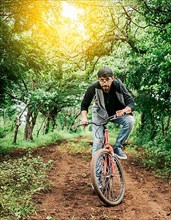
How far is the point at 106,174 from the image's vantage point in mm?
5375

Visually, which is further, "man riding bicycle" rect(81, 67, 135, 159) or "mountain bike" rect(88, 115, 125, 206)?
"man riding bicycle" rect(81, 67, 135, 159)

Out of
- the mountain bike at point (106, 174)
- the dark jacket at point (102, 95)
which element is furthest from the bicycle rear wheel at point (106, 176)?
the dark jacket at point (102, 95)

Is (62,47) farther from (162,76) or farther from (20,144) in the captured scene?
(20,144)

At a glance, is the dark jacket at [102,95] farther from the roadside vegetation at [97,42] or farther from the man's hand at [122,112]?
the roadside vegetation at [97,42]

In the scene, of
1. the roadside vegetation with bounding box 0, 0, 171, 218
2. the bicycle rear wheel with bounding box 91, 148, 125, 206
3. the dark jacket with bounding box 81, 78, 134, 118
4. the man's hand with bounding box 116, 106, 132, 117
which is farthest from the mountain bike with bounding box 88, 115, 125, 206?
the roadside vegetation with bounding box 0, 0, 171, 218

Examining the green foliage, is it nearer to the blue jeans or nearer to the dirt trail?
the dirt trail

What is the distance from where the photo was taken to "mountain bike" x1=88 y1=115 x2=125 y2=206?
16.6 ft

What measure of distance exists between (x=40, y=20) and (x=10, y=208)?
6.40 metres

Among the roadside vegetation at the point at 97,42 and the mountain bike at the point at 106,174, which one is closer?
the mountain bike at the point at 106,174

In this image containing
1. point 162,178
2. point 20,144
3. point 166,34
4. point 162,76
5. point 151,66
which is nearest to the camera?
point 162,178

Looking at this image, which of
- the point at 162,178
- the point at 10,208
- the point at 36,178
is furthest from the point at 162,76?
the point at 10,208

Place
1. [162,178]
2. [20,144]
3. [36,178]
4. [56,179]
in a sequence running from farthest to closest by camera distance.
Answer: [20,144] < [162,178] < [56,179] < [36,178]

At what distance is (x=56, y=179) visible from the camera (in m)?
7.41

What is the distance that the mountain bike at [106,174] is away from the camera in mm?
5047
